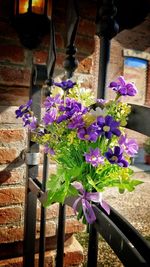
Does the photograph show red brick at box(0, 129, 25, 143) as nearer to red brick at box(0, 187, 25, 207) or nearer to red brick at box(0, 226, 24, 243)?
red brick at box(0, 187, 25, 207)

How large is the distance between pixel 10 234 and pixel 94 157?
1059mm

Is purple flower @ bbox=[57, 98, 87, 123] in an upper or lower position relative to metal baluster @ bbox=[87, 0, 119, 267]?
lower

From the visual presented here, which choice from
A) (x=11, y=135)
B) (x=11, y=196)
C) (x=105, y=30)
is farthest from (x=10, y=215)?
(x=105, y=30)

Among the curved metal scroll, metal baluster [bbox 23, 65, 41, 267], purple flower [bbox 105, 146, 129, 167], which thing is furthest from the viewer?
metal baluster [bbox 23, 65, 41, 267]

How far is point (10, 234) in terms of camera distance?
4.92 ft

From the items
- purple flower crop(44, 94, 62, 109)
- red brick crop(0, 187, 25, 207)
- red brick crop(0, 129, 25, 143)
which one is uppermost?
purple flower crop(44, 94, 62, 109)

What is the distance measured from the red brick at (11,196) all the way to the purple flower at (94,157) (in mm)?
936

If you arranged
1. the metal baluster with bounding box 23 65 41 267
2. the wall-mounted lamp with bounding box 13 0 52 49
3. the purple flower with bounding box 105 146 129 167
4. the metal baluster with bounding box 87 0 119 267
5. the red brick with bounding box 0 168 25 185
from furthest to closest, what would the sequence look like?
the red brick with bounding box 0 168 25 185, the wall-mounted lamp with bounding box 13 0 52 49, the metal baluster with bounding box 23 65 41 267, the metal baluster with bounding box 87 0 119 267, the purple flower with bounding box 105 146 129 167

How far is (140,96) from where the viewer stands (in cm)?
952

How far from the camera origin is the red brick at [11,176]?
1463 millimetres

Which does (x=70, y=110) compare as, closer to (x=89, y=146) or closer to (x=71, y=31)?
(x=89, y=146)

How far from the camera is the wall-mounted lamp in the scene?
4.46 ft

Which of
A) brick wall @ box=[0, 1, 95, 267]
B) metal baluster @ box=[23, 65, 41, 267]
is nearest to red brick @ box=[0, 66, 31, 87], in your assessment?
brick wall @ box=[0, 1, 95, 267]

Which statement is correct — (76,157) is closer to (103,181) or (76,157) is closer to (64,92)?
(103,181)
